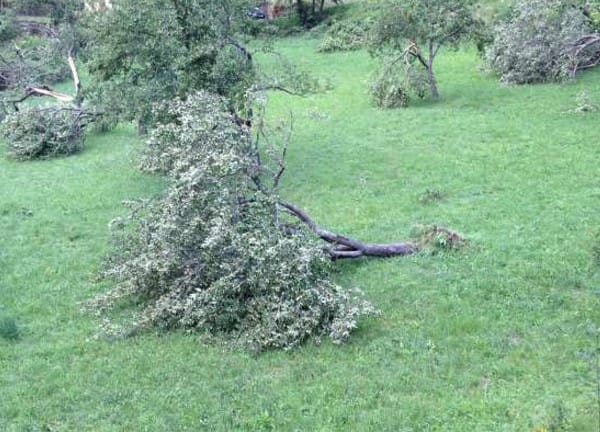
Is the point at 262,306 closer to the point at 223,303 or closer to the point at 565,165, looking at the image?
the point at 223,303

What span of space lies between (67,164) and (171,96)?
5.22m

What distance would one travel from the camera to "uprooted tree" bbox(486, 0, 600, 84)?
17.4 metres

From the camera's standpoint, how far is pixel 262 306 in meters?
7.82

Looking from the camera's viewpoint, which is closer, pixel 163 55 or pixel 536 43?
pixel 163 55

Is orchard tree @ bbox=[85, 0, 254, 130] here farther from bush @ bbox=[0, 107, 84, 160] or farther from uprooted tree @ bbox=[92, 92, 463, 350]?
bush @ bbox=[0, 107, 84, 160]

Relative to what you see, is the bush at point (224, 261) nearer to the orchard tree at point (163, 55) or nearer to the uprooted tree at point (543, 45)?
the orchard tree at point (163, 55)

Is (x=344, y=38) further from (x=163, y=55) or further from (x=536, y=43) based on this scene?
(x=163, y=55)

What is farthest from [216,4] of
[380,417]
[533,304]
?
[380,417]

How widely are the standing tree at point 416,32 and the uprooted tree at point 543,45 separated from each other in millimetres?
1142

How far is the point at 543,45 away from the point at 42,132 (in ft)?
41.5

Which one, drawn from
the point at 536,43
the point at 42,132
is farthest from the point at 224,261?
the point at 536,43

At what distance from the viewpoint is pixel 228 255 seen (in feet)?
27.2

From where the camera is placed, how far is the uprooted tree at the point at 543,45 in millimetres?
17422

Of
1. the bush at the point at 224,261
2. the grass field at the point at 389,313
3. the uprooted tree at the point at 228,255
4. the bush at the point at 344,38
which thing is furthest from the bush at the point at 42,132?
the bush at the point at 344,38
